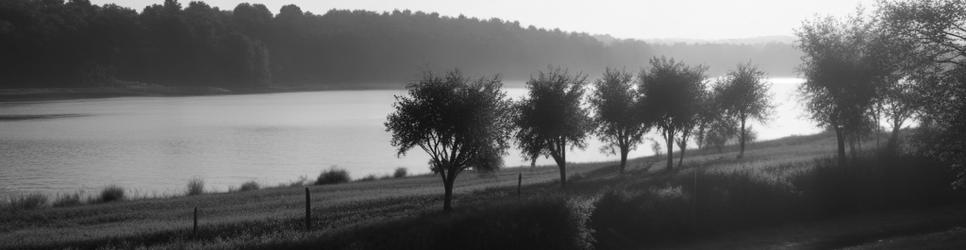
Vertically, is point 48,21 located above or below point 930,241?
above

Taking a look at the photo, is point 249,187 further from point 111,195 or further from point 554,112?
point 554,112

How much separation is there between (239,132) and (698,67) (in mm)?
58976

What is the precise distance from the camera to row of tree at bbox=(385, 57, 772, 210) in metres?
33.4

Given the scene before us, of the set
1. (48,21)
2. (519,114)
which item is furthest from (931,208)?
(48,21)

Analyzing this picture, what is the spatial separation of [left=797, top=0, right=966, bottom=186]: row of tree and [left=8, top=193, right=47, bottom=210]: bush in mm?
40438

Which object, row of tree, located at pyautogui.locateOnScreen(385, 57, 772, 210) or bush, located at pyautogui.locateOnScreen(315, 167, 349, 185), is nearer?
row of tree, located at pyautogui.locateOnScreen(385, 57, 772, 210)

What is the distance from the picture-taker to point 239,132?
91875 mm

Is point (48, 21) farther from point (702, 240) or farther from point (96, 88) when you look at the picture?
point (702, 240)

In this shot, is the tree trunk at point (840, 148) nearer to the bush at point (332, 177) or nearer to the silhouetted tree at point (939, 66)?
the silhouetted tree at point (939, 66)

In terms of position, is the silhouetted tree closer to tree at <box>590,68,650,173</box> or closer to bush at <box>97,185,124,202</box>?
tree at <box>590,68,650,173</box>

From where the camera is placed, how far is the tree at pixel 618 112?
50.3 metres

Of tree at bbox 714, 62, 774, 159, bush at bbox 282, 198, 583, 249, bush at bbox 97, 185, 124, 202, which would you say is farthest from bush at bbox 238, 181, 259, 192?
tree at bbox 714, 62, 774, 159

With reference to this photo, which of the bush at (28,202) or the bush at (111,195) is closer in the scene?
the bush at (28,202)

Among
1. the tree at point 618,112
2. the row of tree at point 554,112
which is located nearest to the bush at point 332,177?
the row of tree at point 554,112
